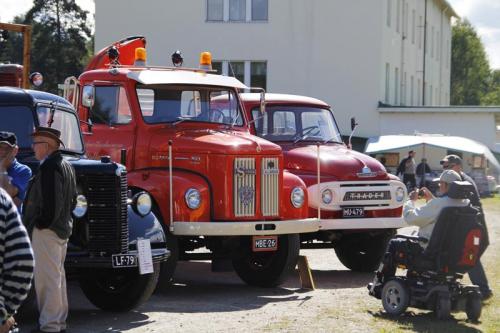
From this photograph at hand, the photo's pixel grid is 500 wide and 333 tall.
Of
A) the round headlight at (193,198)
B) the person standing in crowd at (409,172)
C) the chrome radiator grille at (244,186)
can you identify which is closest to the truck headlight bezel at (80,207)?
the round headlight at (193,198)

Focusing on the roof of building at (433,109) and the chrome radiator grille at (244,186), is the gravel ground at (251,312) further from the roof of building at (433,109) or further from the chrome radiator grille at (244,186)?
the roof of building at (433,109)

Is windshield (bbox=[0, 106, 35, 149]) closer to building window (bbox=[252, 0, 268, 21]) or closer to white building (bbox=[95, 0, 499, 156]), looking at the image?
white building (bbox=[95, 0, 499, 156])

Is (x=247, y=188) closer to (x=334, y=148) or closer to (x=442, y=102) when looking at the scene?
(x=334, y=148)

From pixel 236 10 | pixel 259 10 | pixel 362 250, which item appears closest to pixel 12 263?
pixel 362 250

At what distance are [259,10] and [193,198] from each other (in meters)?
30.6

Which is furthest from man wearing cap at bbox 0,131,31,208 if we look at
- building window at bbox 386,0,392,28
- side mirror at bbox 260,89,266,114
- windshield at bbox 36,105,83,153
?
building window at bbox 386,0,392,28

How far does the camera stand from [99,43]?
4112 centimetres

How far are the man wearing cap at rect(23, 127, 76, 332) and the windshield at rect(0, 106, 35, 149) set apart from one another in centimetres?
185

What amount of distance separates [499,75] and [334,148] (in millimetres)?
113900

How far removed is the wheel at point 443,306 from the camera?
1024cm

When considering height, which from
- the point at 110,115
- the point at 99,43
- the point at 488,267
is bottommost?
the point at 488,267

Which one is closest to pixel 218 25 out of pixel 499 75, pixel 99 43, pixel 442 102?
pixel 99 43

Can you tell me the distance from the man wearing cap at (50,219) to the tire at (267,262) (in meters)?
4.01

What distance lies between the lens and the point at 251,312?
11.0m
